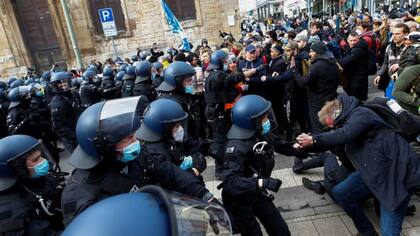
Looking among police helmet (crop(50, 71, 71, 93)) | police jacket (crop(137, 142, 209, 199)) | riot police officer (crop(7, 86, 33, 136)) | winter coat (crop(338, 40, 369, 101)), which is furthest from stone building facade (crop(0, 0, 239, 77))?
police jacket (crop(137, 142, 209, 199))

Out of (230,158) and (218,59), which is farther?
(218,59)

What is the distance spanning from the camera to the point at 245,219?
2.60 m

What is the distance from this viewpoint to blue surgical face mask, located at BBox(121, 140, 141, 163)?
6.54ft

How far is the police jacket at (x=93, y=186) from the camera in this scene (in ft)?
5.83

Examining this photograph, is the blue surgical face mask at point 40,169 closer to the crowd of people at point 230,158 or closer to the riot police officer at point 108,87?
the crowd of people at point 230,158

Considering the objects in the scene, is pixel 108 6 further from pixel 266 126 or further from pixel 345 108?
pixel 345 108

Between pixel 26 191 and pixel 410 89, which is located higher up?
pixel 26 191

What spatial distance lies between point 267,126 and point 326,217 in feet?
4.76

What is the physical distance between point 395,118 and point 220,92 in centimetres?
265

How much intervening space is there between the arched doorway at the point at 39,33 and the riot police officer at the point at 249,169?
65.7 ft

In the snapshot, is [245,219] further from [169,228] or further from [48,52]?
[48,52]

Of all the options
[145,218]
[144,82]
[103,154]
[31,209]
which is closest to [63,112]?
[144,82]

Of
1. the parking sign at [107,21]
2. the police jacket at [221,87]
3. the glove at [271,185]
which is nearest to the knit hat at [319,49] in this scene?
the police jacket at [221,87]

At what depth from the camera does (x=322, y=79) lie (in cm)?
447
